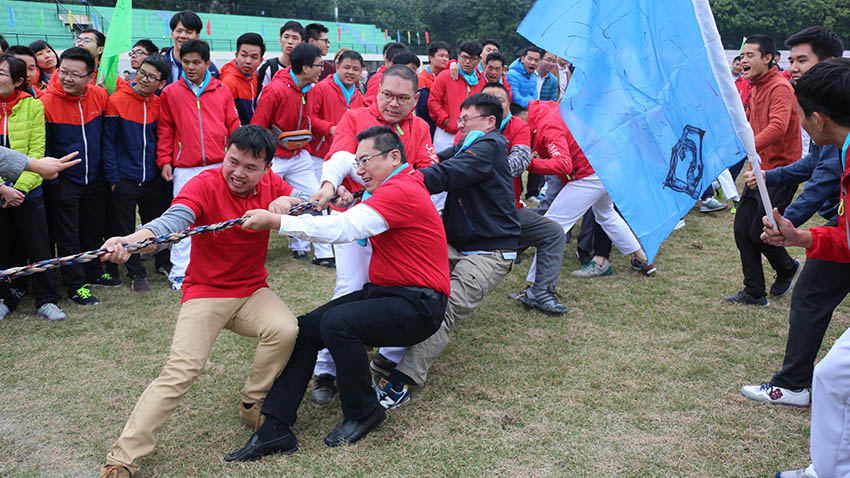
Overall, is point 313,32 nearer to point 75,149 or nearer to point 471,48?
point 471,48

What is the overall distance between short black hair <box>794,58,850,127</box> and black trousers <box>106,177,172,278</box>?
5.40m

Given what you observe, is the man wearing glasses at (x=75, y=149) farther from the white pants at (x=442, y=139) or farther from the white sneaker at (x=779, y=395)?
the white sneaker at (x=779, y=395)

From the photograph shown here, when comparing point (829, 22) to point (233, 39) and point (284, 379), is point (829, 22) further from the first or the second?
point (284, 379)

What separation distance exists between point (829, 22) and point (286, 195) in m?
55.5

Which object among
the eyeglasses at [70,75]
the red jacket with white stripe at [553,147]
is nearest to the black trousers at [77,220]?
the eyeglasses at [70,75]

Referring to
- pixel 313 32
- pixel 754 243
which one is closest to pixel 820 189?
pixel 754 243

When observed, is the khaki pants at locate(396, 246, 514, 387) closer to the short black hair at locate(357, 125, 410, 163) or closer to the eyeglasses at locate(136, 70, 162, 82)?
the short black hair at locate(357, 125, 410, 163)

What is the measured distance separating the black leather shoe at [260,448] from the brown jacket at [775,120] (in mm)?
4606

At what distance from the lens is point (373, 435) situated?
3.66 meters

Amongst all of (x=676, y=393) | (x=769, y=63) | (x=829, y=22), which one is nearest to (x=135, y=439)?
(x=676, y=393)

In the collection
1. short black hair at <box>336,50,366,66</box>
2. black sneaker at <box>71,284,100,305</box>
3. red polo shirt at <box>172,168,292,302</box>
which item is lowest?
black sneaker at <box>71,284,100,305</box>

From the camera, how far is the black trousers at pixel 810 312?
12.2 feet

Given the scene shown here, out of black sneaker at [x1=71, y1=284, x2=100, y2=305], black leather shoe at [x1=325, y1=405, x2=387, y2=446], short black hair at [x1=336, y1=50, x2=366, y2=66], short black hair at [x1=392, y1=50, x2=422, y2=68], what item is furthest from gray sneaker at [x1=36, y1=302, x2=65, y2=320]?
short black hair at [x1=392, y1=50, x2=422, y2=68]

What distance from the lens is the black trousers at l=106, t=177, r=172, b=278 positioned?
598cm
